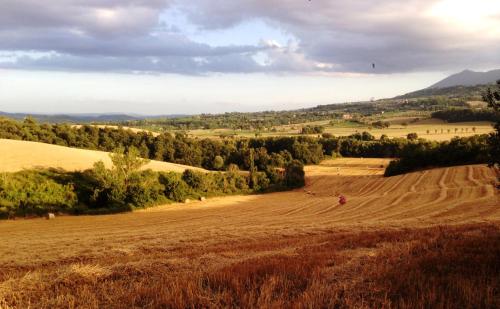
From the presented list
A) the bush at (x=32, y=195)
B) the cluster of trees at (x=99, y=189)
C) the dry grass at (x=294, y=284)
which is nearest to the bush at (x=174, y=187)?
the cluster of trees at (x=99, y=189)

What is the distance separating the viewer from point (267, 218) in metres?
34.8

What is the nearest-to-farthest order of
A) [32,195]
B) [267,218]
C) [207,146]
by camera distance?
[267,218], [32,195], [207,146]

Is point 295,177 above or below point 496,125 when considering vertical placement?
below

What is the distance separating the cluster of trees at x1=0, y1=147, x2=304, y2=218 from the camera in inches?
1750

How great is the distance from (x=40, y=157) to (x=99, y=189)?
17238 mm

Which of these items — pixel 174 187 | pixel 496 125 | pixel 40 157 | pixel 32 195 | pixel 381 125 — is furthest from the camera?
pixel 381 125

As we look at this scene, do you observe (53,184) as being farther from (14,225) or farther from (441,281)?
(441,281)

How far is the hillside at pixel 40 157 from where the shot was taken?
55.2 meters

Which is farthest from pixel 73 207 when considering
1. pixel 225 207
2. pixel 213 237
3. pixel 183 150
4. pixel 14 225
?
Answer: pixel 183 150

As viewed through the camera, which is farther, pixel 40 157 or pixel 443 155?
pixel 443 155

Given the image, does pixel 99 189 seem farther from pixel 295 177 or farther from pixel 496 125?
pixel 496 125

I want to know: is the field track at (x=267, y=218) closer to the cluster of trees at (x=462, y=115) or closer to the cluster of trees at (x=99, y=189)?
the cluster of trees at (x=99, y=189)

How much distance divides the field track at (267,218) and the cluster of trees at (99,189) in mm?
2475

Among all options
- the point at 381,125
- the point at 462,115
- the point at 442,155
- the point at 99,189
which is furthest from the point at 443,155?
the point at 462,115
